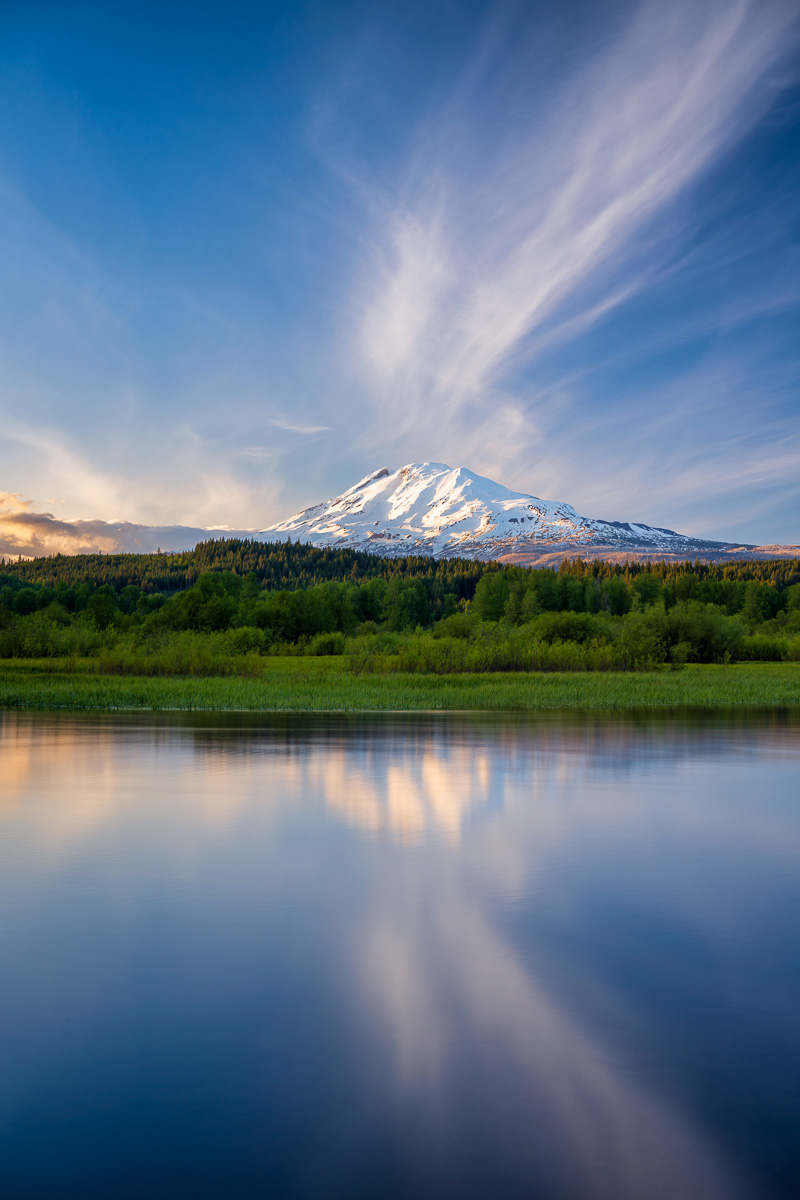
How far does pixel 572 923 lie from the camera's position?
9.21 m

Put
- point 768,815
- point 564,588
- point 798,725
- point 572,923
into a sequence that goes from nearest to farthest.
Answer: point 572,923 < point 768,815 < point 798,725 < point 564,588

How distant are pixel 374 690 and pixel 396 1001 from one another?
43.4 m

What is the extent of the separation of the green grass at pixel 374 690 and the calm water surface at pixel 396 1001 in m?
28.2

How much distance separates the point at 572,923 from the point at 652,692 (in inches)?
1705

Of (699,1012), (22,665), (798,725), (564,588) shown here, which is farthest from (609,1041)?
(564,588)

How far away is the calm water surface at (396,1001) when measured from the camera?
486cm

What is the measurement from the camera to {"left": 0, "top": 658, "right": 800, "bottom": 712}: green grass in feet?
145

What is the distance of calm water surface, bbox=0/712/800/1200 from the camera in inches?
191

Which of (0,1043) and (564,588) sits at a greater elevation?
(564,588)

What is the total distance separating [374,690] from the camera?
50.3 meters

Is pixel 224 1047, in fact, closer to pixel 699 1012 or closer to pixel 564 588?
pixel 699 1012

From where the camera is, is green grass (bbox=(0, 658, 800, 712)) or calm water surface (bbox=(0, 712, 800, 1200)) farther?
green grass (bbox=(0, 658, 800, 712))

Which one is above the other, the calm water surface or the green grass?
the calm water surface

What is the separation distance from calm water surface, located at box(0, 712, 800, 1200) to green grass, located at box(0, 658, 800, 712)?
92.7ft
